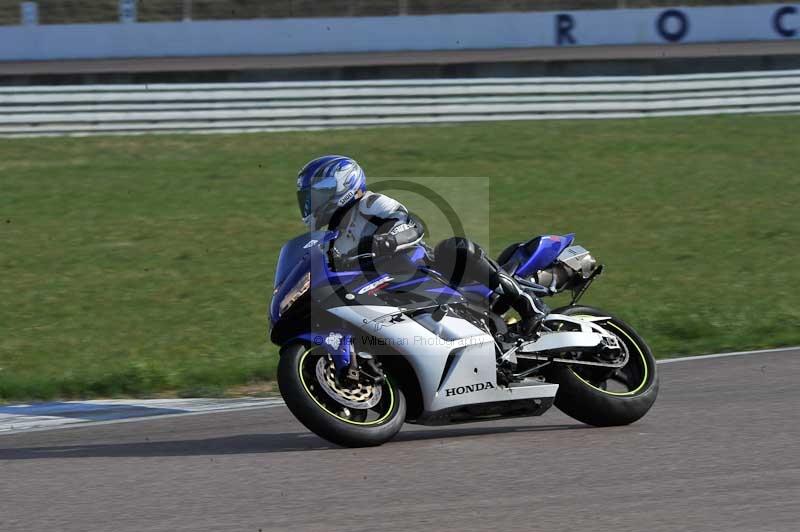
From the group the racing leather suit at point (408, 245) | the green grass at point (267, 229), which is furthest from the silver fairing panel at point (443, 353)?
the green grass at point (267, 229)

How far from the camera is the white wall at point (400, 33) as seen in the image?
33531 mm

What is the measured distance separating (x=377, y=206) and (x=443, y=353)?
865 mm

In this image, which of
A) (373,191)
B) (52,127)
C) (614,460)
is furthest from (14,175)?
(614,460)

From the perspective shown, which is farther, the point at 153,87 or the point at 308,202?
the point at 153,87

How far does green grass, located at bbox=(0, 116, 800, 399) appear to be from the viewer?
33.8ft

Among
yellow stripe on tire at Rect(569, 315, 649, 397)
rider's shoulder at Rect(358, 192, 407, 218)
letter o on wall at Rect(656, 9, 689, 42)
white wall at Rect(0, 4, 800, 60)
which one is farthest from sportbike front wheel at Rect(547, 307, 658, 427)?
letter o on wall at Rect(656, 9, 689, 42)

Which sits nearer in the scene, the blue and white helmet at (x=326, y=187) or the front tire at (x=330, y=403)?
the front tire at (x=330, y=403)

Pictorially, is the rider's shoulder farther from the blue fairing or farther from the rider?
the blue fairing

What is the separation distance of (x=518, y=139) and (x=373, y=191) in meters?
13.8

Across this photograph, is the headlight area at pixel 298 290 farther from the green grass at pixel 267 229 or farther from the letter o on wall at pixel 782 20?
the letter o on wall at pixel 782 20

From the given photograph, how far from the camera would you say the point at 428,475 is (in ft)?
19.1

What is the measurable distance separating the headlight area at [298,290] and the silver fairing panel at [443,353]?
0.59 feet

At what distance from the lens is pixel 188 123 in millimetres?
21516

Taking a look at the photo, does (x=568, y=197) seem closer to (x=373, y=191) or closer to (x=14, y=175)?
(x=14, y=175)
